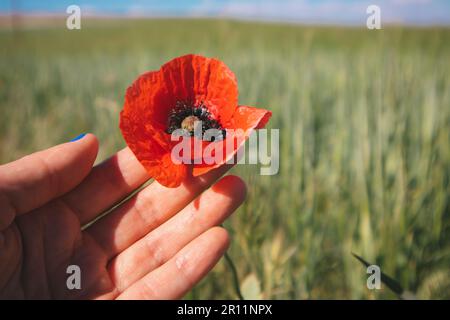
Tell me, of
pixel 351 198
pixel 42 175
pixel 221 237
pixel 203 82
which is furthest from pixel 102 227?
pixel 351 198

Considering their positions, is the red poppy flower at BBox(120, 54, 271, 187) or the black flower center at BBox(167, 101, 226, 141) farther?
the black flower center at BBox(167, 101, 226, 141)

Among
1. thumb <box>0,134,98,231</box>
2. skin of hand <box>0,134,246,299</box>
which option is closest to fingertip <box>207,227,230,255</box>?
skin of hand <box>0,134,246,299</box>

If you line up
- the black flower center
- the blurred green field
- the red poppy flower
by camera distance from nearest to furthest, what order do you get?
the red poppy flower → the black flower center → the blurred green field

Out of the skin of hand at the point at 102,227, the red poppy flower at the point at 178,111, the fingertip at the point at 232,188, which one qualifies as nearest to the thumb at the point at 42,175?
the skin of hand at the point at 102,227

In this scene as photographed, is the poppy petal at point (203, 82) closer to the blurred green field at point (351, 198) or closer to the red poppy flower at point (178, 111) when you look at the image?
the red poppy flower at point (178, 111)

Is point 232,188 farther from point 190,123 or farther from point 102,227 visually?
point 102,227

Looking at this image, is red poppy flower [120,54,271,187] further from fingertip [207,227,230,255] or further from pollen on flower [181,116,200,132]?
fingertip [207,227,230,255]
